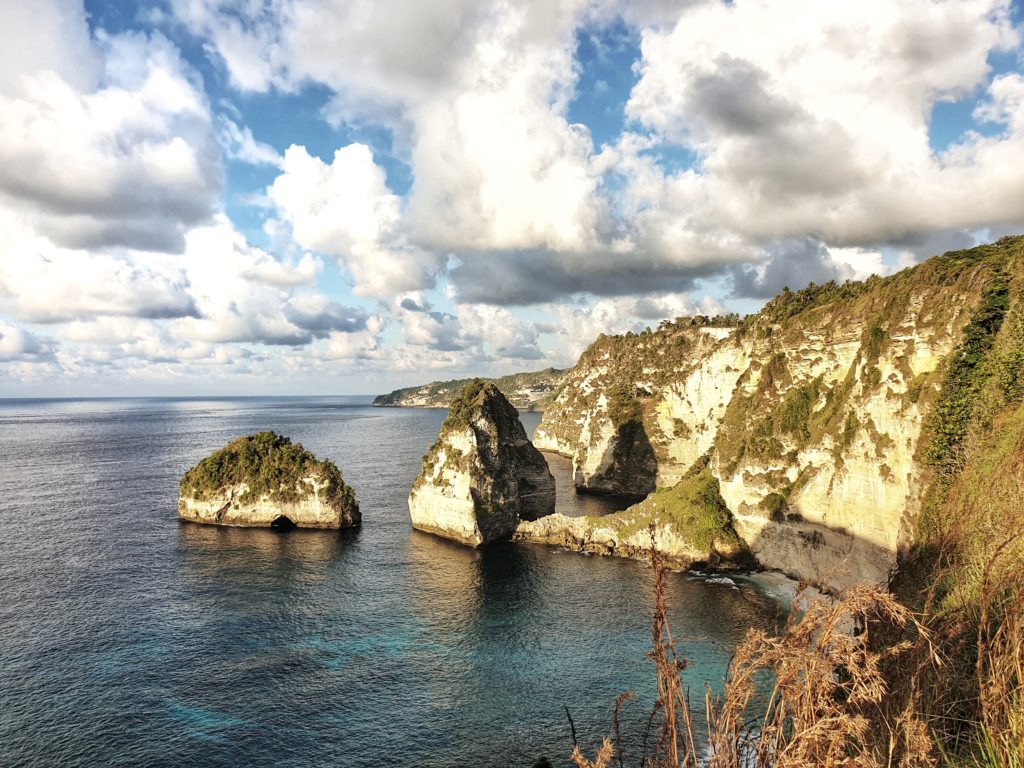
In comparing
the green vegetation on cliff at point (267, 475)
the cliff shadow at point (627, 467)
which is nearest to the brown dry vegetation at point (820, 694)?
the green vegetation on cliff at point (267, 475)

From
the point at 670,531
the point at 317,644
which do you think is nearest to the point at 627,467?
the point at 670,531

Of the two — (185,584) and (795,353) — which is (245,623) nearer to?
(185,584)

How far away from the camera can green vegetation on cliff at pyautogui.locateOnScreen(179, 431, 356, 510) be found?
3206 inches

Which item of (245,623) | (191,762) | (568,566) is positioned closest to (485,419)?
(568,566)

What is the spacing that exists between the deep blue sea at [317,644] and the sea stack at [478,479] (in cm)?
451

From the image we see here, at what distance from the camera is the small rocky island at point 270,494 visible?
81.1 metres

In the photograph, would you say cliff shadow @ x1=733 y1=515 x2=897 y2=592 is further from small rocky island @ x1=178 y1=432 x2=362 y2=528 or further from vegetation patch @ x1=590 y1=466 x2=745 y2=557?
small rocky island @ x1=178 y1=432 x2=362 y2=528

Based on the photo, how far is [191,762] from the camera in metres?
32.3

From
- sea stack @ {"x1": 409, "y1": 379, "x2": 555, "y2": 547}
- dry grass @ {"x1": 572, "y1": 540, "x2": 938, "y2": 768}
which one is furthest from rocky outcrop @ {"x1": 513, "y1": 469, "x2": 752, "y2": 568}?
dry grass @ {"x1": 572, "y1": 540, "x2": 938, "y2": 768}

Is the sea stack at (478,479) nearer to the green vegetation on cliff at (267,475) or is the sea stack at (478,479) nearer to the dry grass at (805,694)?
the green vegetation on cliff at (267,475)

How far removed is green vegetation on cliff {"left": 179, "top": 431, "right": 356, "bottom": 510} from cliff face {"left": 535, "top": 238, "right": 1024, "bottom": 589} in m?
53.1

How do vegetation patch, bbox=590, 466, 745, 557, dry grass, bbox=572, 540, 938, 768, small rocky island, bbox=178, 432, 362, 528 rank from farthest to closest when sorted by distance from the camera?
small rocky island, bbox=178, 432, 362, 528 < vegetation patch, bbox=590, 466, 745, 557 < dry grass, bbox=572, 540, 938, 768

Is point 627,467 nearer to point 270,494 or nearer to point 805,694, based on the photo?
point 270,494

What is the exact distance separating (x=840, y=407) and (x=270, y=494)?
242ft
